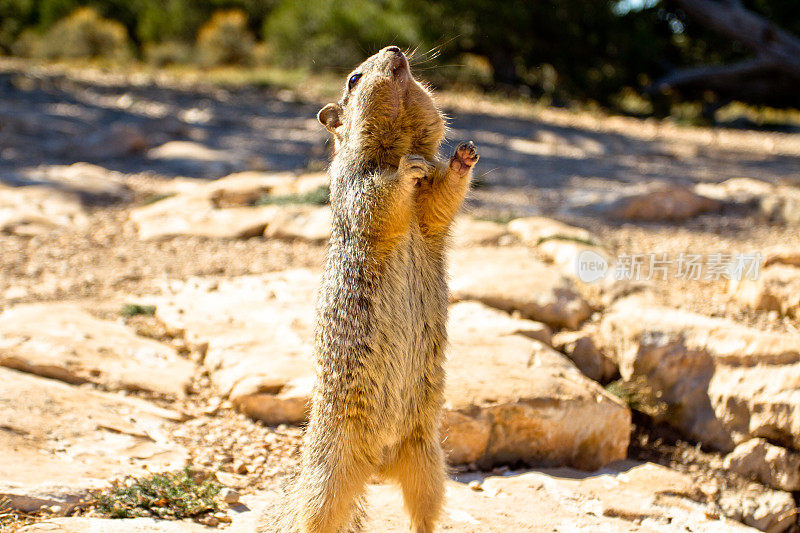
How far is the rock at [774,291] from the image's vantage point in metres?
5.30

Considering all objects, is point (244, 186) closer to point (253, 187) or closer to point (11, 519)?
point (253, 187)

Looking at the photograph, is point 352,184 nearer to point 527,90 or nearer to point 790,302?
point 790,302

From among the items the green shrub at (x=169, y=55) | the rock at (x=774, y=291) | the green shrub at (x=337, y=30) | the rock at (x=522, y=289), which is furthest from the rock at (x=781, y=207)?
the green shrub at (x=169, y=55)

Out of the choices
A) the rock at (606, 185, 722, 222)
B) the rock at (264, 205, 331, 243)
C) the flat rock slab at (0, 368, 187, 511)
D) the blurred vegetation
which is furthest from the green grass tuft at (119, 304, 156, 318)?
the blurred vegetation

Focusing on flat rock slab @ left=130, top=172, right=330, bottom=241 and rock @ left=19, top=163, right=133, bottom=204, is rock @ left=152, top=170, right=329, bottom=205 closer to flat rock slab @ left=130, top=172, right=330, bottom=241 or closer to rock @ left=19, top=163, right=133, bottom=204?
flat rock slab @ left=130, top=172, right=330, bottom=241

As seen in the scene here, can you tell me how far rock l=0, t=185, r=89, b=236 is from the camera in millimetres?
7137

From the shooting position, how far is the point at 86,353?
457cm

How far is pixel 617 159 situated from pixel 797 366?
21.7 feet

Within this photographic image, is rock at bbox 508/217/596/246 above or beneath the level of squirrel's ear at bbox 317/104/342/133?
beneath

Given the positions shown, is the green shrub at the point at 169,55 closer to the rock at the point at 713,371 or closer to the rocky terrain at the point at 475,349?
the rocky terrain at the point at 475,349

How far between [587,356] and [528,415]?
1.10 metres

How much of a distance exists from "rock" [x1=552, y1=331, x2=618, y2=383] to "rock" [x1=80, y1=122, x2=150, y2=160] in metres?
7.19

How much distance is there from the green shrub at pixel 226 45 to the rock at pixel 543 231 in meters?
16.3

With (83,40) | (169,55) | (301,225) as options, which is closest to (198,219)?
(301,225)
